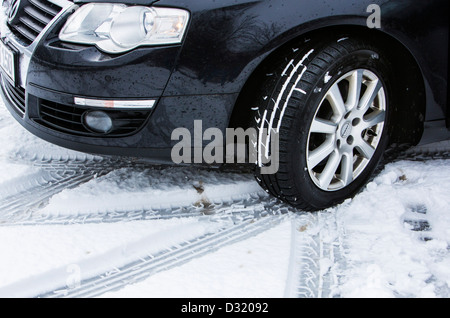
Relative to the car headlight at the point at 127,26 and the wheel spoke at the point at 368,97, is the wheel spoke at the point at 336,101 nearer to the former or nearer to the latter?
the wheel spoke at the point at 368,97

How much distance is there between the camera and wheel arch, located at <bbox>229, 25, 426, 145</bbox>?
90.7 inches

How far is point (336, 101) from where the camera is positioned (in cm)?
236

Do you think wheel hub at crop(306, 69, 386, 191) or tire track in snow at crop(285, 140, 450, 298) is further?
wheel hub at crop(306, 69, 386, 191)

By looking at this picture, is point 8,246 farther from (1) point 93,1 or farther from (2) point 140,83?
(1) point 93,1

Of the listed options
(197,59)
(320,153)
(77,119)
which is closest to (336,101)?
(320,153)

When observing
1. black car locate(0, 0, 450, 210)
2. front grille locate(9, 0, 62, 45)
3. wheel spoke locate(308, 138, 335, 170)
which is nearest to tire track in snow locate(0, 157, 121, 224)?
black car locate(0, 0, 450, 210)

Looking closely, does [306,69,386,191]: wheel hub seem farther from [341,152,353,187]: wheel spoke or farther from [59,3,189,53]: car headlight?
[59,3,189,53]: car headlight

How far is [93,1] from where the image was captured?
2.22 m

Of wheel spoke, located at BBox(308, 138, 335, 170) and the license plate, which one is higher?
the license plate

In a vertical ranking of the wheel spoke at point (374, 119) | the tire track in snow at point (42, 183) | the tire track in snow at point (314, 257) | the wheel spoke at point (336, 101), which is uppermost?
the wheel spoke at point (336, 101)

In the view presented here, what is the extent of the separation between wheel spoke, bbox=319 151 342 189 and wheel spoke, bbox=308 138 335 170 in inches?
1.4

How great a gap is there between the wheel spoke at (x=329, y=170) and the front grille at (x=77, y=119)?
2.66 feet

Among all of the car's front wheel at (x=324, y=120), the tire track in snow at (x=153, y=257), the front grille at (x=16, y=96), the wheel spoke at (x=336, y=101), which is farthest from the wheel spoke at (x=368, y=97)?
the front grille at (x=16, y=96)

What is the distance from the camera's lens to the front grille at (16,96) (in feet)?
8.43
